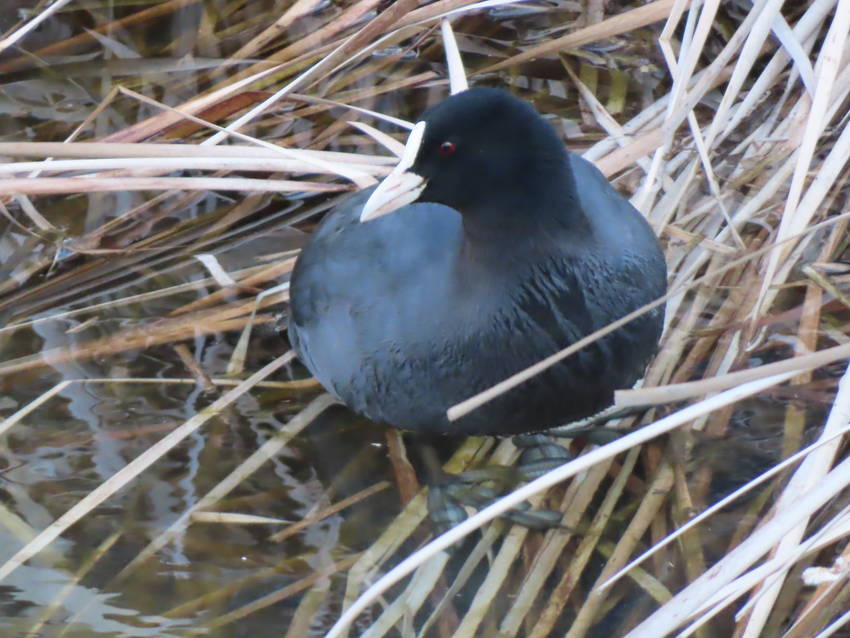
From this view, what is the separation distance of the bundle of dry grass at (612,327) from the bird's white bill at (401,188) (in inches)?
17.6

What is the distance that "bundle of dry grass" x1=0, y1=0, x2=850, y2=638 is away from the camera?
1.84m

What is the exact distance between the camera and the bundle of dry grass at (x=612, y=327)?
184 centimetres

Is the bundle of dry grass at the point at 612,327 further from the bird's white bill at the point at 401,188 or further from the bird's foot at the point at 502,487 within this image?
the bird's white bill at the point at 401,188

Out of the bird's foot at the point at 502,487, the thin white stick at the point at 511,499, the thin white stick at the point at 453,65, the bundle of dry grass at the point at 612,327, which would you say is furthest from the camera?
the thin white stick at the point at 453,65

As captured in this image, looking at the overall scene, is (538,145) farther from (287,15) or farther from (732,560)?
A: (287,15)

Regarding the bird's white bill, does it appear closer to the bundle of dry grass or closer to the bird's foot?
the bundle of dry grass

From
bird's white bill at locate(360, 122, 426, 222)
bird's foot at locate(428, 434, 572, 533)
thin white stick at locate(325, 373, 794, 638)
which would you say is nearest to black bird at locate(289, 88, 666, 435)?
bird's white bill at locate(360, 122, 426, 222)

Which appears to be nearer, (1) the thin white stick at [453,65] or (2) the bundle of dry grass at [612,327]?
(2) the bundle of dry grass at [612,327]

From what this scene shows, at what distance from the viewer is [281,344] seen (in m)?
2.60

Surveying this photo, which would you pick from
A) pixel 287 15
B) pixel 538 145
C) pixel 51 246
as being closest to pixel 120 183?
pixel 51 246

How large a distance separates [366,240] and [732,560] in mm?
927

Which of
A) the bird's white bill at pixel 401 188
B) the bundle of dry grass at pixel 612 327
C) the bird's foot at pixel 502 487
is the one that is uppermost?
the bird's white bill at pixel 401 188

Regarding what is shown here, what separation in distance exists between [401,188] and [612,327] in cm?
48

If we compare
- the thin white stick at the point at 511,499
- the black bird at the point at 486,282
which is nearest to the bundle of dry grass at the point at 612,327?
the thin white stick at the point at 511,499
